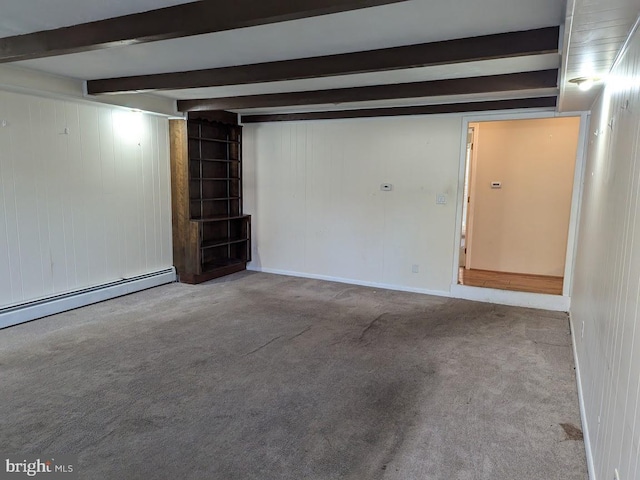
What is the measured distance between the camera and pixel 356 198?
6.18 meters

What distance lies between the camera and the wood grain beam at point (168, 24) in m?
2.12

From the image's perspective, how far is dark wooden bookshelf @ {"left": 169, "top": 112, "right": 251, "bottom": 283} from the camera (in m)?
5.96

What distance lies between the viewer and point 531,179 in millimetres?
6418

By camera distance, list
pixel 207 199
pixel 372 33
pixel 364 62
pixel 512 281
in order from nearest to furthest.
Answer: pixel 372 33
pixel 364 62
pixel 512 281
pixel 207 199

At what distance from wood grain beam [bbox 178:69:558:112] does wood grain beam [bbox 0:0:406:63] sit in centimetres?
234

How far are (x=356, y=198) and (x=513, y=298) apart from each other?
239cm

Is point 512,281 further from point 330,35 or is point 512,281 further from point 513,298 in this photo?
point 330,35

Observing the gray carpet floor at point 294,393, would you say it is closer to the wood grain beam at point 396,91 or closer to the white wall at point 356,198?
the white wall at point 356,198

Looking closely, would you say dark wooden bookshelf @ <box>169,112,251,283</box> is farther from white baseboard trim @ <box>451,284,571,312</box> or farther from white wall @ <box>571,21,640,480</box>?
white wall @ <box>571,21,640,480</box>

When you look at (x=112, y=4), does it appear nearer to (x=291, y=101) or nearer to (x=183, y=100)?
(x=291, y=101)

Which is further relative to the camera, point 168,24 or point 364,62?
point 364,62

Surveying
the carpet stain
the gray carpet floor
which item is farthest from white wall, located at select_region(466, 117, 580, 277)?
the carpet stain

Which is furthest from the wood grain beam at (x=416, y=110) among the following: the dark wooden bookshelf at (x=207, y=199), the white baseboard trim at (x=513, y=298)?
the white baseboard trim at (x=513, y=298)

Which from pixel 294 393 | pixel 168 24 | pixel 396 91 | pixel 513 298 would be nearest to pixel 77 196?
pixel 168 24
